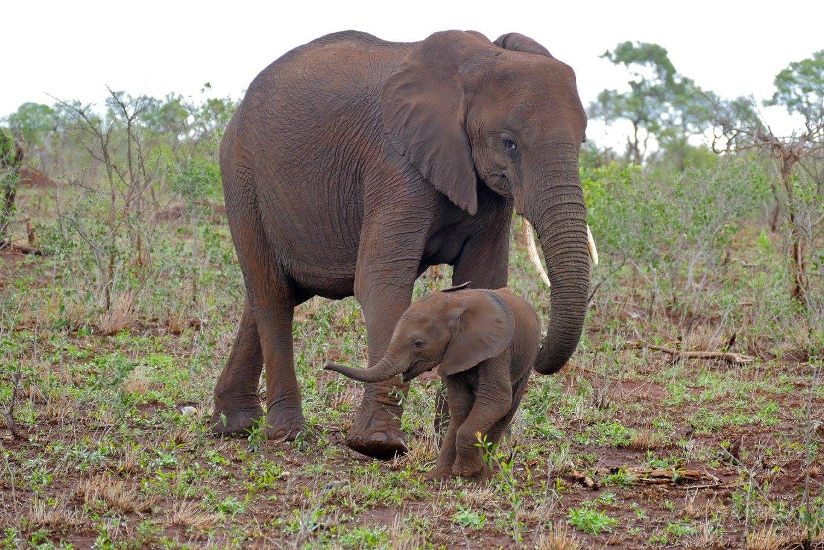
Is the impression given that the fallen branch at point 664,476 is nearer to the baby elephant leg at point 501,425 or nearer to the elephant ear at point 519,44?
the baby elephant leg at point 501,425

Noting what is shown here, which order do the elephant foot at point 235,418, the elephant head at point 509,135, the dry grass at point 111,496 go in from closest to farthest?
the dry grass at point 111,496 → the elephant head at point 509,135 → the elephant foot at point 235,418

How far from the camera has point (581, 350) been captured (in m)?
9.80

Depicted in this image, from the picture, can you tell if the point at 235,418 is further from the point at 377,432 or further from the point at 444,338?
the point at 444,338

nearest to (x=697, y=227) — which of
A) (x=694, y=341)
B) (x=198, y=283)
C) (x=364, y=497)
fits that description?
(x=694, y=341)

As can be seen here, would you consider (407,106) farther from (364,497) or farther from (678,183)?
(678,183)

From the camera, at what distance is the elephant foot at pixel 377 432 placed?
6020mm

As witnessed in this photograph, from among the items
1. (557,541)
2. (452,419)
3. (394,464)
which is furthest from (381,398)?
(557,541)

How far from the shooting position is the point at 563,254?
5469 mm

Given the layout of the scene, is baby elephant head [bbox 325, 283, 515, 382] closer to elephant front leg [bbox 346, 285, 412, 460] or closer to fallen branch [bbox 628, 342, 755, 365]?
elephant front leg [bbox 346, 285, 412, 460]

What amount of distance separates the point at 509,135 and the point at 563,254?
693 millimetres

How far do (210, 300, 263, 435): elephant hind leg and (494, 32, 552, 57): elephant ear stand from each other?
91.6 inches

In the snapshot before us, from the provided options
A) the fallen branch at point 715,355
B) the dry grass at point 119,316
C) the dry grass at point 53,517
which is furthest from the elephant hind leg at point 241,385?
the fallen branch at point 715,355

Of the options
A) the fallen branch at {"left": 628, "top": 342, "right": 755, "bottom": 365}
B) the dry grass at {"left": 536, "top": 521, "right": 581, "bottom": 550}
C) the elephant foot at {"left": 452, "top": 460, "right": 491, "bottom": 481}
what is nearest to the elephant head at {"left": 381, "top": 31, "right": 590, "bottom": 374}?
the elephant foot at {"left": 452, "top": 460, "right": 491, "bottom": 481}

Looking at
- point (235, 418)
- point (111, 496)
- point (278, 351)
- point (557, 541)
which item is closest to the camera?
point (557, 541)
